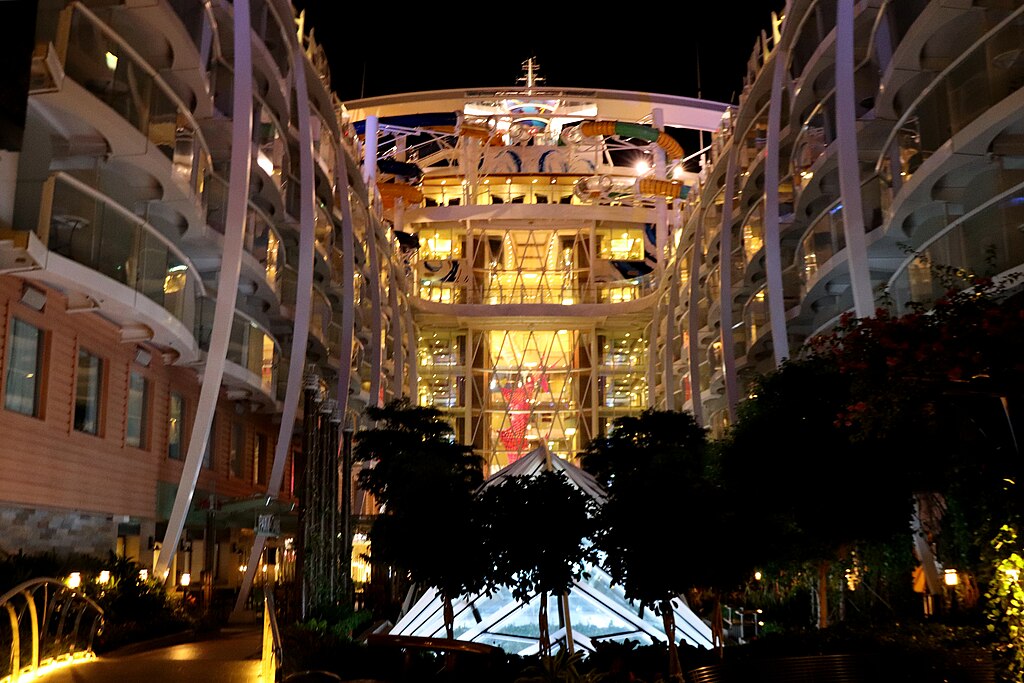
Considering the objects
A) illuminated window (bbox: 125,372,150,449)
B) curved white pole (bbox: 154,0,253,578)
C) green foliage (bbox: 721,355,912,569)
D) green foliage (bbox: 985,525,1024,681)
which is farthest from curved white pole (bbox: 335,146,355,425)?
green foliage (bbox: 985,525,1024,681)

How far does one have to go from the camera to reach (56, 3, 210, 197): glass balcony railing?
19.1 m

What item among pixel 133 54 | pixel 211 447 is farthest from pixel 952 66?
pixel 211 447

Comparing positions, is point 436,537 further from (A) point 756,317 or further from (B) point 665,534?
(A) point 756,317

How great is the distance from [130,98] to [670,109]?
41.0 metres

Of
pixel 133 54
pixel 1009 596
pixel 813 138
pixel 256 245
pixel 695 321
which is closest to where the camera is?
pixel 1009 596

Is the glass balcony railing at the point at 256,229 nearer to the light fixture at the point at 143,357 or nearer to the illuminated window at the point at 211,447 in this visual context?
the light fixture at the point at 143,357

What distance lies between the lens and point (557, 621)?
2247 cm

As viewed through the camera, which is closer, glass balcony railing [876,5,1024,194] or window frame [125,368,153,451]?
glass balcony railing [876,5,1024,194]

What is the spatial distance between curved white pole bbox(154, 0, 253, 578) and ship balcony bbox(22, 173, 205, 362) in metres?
0.94

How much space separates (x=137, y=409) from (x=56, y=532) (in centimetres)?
465

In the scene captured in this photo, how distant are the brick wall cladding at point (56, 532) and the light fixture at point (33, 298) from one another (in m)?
3.69

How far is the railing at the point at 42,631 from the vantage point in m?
12.0

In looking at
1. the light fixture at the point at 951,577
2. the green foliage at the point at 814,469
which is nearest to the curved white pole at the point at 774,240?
the green foliage at the point at 814,469

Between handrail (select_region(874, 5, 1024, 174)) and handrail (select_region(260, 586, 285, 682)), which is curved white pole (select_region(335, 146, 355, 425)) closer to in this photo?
handrail (select_region(874, 5, 1024, 174))
